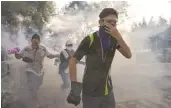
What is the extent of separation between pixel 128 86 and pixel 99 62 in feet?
Answer: 1.11

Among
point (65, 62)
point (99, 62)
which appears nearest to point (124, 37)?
point (99, 62)

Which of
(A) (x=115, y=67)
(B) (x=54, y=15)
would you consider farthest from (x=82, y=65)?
(B) (x=54, y=15)

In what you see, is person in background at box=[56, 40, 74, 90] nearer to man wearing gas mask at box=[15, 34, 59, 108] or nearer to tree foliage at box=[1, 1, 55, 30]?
man wearing gas mask at box=[15, 34, 59, 108]

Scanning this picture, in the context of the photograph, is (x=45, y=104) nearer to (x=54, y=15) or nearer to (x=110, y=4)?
(x=54, y=15)

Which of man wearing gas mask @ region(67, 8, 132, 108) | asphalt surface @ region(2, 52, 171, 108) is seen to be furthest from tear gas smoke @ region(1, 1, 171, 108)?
man wearing gas mask @ region(67, 8, 132, 108)

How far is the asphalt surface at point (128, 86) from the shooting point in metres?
2.08

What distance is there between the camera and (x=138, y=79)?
215 cm

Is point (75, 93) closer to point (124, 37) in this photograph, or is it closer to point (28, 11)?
point (124, 37)

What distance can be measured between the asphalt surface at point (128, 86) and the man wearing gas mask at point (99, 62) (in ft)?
0.53

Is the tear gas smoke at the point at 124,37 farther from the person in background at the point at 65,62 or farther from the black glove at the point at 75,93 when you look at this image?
the black glove at the point at 75,93

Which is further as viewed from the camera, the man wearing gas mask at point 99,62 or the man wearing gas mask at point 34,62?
the man wearing gas mask at point 34,62

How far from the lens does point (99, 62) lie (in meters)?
1.92

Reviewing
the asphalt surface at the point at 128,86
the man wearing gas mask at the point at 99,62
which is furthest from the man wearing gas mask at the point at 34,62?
the man wearing gas mask at the point at 99,62

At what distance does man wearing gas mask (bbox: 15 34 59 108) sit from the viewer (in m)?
2.08
